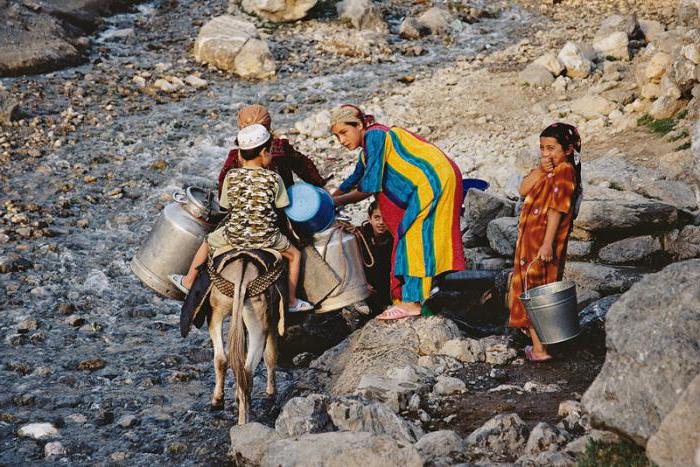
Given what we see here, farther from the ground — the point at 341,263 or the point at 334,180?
the point at 334,180

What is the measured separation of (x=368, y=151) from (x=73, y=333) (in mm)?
3351

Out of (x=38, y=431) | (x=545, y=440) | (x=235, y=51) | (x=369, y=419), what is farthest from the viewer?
(x=235, y=51)

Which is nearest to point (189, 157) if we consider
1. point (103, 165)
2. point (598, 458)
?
point (103, 165)

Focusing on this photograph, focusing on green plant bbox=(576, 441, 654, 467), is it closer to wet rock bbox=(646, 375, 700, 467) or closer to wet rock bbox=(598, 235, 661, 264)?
wet rock bbox=(646, 375, 700, 467)

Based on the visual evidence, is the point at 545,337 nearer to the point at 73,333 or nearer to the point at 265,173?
the point at 265,173

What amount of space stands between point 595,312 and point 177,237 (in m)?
2.84

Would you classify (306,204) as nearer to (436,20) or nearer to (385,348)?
(385,348)

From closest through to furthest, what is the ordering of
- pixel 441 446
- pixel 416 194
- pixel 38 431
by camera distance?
pixel 441 446 < pixel 38 431 < pixel 416 194

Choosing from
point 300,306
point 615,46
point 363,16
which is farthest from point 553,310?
point 363,16

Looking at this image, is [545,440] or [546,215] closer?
[545,440]

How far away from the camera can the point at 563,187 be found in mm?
5023

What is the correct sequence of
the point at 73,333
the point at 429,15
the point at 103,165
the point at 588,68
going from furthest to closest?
the point at 429,15 < the point at 588,68 < the point at 103,165 < the point at 73,333

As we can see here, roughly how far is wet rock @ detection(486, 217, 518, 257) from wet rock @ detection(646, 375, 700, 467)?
3625 mm

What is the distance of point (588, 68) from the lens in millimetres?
11953
